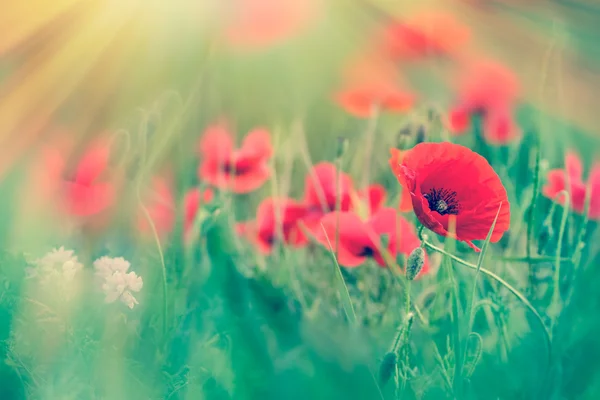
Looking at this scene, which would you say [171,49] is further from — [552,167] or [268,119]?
[552,167]

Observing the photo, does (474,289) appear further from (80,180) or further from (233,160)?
(80,180)

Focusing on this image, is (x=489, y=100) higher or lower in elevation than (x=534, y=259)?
higher

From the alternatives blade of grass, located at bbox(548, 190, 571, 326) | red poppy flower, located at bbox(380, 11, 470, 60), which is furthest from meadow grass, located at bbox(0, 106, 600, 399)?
red poppy flower, located at bbox(380, 11, 470, 60)

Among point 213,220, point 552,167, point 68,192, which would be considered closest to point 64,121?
point 68,192

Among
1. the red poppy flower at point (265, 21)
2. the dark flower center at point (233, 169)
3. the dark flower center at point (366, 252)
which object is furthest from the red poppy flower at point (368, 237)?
the red poppy flower at point (265, 21)

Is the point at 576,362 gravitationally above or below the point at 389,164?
below

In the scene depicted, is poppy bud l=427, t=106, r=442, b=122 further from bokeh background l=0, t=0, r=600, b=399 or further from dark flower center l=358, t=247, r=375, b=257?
dark flower center l=358, t=247, r=375, b=257

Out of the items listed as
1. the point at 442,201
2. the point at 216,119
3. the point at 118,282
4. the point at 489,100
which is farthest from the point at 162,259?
the point at 489,100

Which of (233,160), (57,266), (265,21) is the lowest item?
(57,266)
